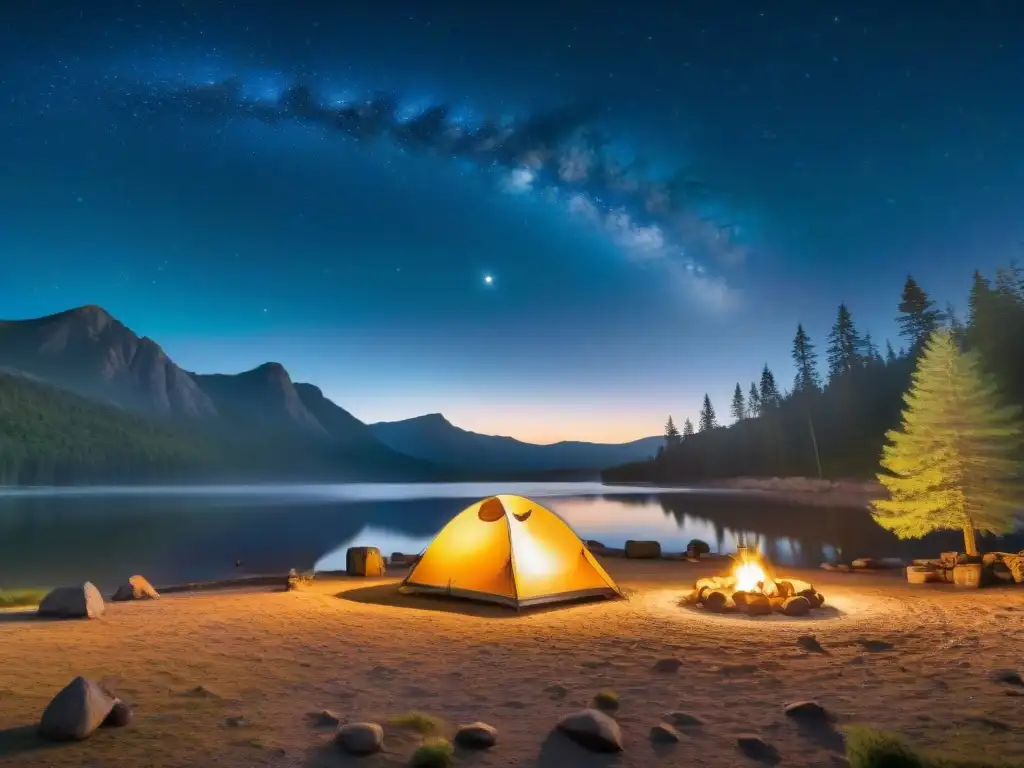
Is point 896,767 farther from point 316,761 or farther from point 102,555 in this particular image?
point 102,555

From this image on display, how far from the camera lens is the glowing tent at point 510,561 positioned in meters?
14.3

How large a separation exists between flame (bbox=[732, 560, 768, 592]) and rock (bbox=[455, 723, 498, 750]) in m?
9.58

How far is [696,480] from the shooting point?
147 meters

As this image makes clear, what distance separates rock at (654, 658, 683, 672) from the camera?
901 centimetres

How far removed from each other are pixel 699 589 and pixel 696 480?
139 meters

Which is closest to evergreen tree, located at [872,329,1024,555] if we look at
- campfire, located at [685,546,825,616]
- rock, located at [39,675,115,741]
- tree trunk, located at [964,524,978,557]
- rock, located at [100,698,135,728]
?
tree trunk, located at [964,524,978,557]

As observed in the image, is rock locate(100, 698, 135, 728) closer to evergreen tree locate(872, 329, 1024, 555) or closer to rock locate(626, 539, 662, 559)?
evergreen tree locate(872, 329, 1024, 555)

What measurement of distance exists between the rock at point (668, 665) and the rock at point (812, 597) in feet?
19.3

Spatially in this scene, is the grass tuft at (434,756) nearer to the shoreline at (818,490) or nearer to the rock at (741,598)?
the rock at (741,598)

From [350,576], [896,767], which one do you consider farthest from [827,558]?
[896,767]

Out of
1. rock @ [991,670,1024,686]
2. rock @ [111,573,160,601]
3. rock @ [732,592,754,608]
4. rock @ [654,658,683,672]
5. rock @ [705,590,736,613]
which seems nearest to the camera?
rock @ [991,670,1024,686]

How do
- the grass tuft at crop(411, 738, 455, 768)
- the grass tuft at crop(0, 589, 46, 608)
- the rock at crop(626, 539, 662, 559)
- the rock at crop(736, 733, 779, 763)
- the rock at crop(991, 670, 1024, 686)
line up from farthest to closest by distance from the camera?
the rock at crop(626, 539, 662, 559) < the grass tuft at crop(0, 589, 46, 608) < the rock at crop(991, 670, 1024, 686) < the rock at crop(736, 733, 779, 763) < the grass tuft at crop(411, 738, 455, 768)

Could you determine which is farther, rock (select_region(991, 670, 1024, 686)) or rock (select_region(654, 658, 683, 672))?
rock (select_region(654, 658, 683, 672))

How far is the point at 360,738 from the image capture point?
19.6ft
